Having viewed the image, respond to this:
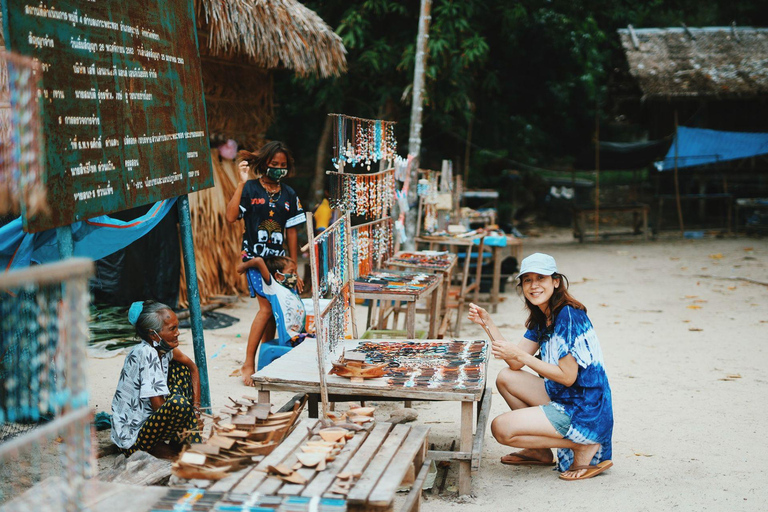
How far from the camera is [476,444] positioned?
3.77 m

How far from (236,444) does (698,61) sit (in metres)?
15.5

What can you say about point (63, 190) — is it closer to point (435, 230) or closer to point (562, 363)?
point (562, 363)

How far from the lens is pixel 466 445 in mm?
3605

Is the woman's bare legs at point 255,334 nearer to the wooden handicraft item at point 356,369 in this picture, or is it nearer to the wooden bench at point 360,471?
the wooden handicraft item at point 356,369

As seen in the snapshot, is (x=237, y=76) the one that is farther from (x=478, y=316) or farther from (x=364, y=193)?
(x=478, y=316)

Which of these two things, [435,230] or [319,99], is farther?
[319,99]

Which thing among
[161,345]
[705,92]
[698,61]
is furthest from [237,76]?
[698,61]

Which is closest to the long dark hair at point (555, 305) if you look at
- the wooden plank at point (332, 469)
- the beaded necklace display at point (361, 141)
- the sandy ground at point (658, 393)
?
the sandy ground at point (658, 393)

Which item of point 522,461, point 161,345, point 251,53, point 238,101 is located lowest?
point 522,461

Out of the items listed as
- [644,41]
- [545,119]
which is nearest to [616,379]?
[644,41]

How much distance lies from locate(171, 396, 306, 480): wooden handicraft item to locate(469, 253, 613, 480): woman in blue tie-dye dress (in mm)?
1250

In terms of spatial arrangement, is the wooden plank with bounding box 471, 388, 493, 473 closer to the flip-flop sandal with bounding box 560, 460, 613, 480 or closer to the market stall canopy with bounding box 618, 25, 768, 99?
the flip-flop sandal with bounding box 560, 460, 613, 480

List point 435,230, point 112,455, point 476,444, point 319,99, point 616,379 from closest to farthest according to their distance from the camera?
1. point 476,444
2. point 112,455
3. point 616,379
4. point 435,230
5. point 319,99

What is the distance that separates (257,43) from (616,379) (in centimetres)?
461
